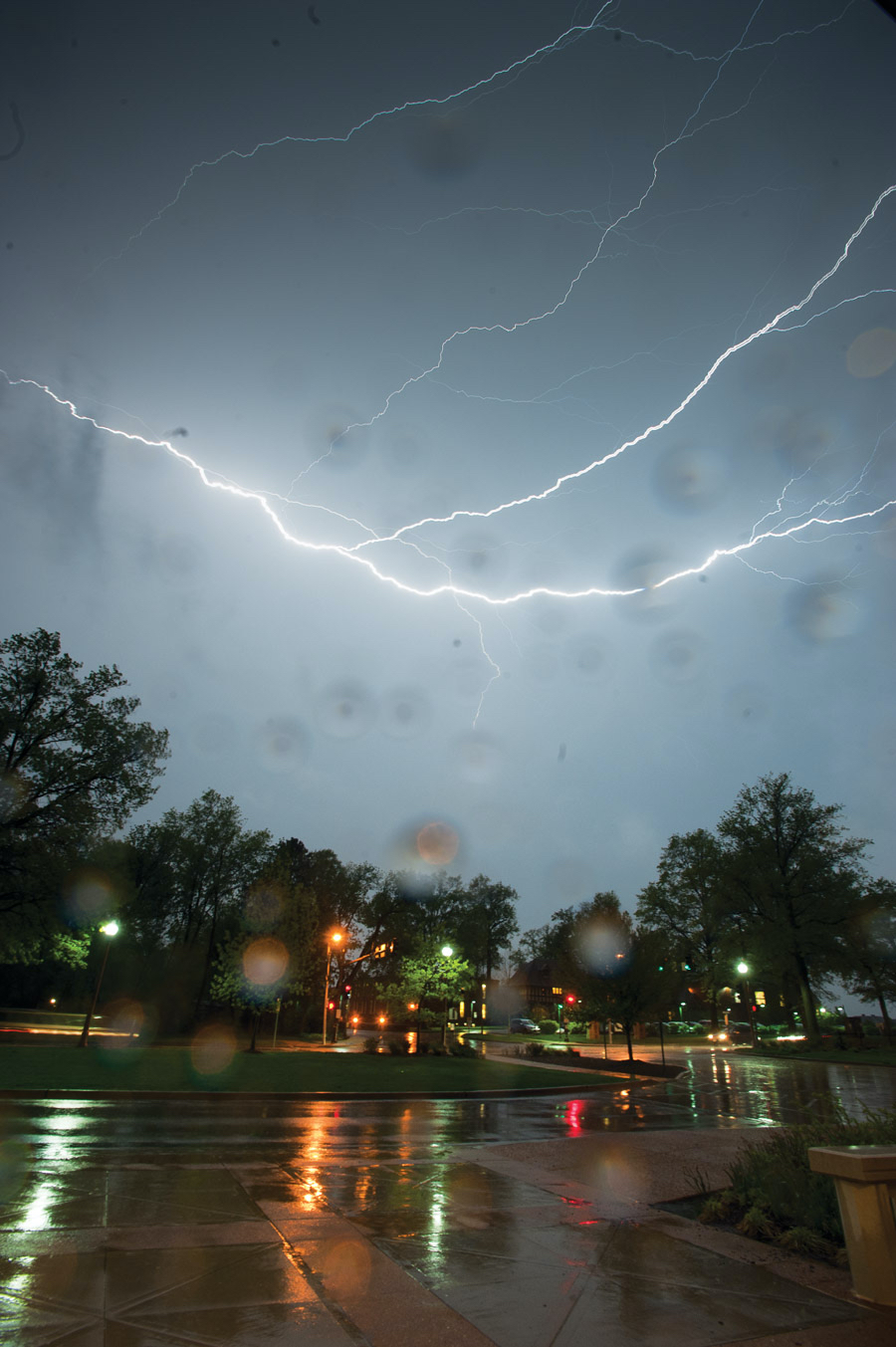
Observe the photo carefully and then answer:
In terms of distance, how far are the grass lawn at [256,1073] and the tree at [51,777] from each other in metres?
6.33

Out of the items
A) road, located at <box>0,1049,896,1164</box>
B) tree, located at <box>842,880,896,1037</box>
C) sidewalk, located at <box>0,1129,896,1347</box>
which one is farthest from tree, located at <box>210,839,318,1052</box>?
tree, located at <box>842,880,896,1037</box>

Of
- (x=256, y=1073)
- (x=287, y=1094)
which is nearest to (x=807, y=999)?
(x=256, y=1073)

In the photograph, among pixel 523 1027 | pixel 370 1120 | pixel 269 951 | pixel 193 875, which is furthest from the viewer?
pixel 523 1027

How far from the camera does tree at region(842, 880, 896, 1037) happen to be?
139 ft

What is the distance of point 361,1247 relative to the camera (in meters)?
5.44

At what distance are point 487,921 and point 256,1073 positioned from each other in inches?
2815

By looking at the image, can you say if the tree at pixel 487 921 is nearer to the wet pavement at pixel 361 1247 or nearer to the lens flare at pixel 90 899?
the lens flare at pixel 90 899

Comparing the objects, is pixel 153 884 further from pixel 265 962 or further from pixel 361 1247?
pixel 361 1247

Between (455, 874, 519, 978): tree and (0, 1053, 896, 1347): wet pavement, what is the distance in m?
72.4

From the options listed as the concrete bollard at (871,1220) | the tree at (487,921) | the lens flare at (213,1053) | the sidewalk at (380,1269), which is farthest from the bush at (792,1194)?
the tree at (487,921)

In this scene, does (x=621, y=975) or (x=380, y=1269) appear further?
(x=621, y=975)

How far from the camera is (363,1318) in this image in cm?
417

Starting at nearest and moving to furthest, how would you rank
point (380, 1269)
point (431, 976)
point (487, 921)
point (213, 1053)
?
point (380, 1269), point (213, 1053), point (431, 976), point (487, 921)

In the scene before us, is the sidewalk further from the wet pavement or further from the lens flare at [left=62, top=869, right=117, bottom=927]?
the lens flare at [left=62, top=869, right=117, bottom=927]
